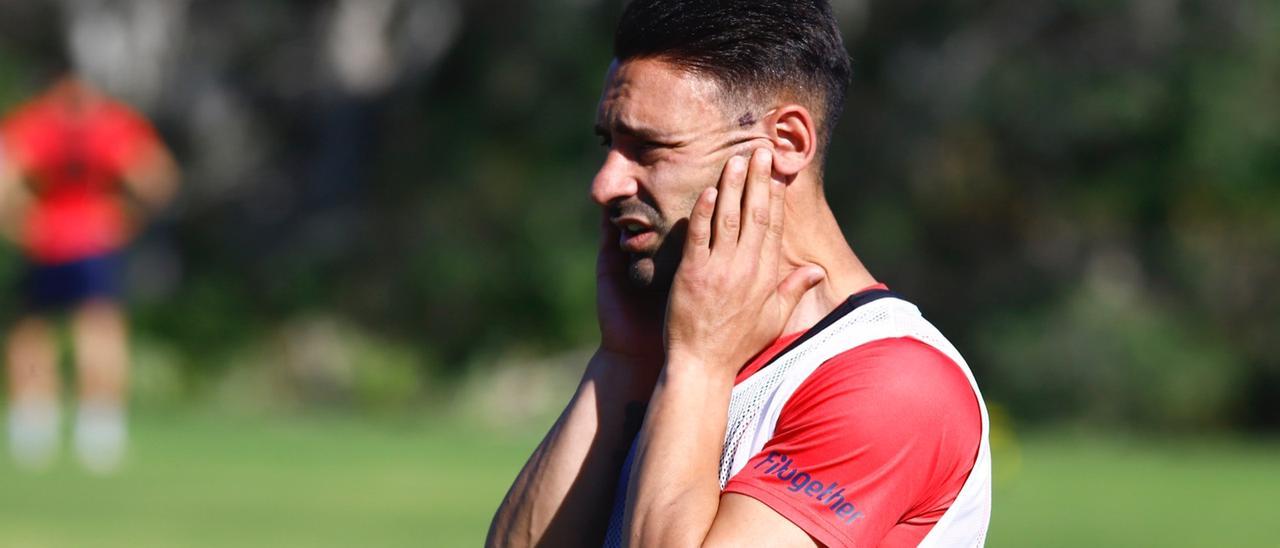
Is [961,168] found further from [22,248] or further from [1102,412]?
[22,248]

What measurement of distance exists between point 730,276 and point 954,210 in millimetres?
18459

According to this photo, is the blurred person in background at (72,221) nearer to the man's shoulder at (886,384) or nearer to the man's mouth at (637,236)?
the man's mouth at (637,236)

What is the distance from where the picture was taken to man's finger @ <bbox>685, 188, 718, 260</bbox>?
2879 mm

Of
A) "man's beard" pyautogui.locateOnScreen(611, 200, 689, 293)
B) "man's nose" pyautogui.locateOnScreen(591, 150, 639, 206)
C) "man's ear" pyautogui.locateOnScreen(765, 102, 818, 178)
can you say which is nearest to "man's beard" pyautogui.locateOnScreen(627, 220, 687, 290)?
"man's beard" pyautogui.locateOnScreen(611, 200, 689, 293)

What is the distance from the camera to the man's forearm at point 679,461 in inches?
106

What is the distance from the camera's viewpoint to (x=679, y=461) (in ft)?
9.00

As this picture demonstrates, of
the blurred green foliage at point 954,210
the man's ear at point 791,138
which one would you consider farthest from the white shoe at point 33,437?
the man's ear at point 791,138

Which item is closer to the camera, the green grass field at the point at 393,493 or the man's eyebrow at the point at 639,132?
the man's eyebrow at the point at 639,132

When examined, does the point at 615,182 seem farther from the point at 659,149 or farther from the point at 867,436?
the point at 867,436

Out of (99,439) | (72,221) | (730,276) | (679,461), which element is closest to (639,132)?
(730,276)

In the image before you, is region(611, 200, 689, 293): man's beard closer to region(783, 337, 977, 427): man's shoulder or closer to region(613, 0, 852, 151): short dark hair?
region(613, 0, 852, 151): short dark hair

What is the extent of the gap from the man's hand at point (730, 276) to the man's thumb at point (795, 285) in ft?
0.09

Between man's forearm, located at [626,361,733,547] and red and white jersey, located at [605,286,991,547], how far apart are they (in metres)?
0.07

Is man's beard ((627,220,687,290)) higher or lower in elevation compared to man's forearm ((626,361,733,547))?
higher
